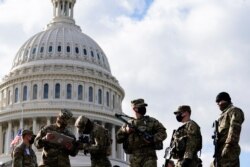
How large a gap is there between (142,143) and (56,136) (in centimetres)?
194

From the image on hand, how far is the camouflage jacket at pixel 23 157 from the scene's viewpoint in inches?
580

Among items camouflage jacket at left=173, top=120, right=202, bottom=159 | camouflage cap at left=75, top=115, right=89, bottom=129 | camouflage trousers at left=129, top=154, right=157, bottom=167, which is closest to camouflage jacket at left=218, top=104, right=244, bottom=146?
camouflage jacket at left=173, top=120, right=202, bottom=159

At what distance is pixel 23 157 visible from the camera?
1488cm

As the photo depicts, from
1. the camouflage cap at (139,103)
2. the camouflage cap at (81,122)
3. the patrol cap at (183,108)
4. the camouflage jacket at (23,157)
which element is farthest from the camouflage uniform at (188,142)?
the camouflage jacket at (23,157)

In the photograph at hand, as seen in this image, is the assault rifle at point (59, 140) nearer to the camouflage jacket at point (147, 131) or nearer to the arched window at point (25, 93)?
the camouflage jacket at point (147, 131)

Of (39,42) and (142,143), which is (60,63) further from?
(142,143)

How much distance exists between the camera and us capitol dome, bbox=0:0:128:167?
97.6 metres

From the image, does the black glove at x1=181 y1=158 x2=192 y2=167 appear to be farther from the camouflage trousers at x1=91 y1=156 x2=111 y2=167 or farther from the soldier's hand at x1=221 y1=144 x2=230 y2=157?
the camouflage trousers at x1=91 y1=156 x2=111 y2=167

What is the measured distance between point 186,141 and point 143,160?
113cm

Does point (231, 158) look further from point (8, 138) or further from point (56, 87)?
point (56, 87)

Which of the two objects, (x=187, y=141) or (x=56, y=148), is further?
(x=56, y=148)

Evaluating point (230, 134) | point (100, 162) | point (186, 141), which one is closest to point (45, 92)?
point (100, 162)

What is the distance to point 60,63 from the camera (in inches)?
3986

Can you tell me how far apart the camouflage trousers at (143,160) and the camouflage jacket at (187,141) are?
58 cm
